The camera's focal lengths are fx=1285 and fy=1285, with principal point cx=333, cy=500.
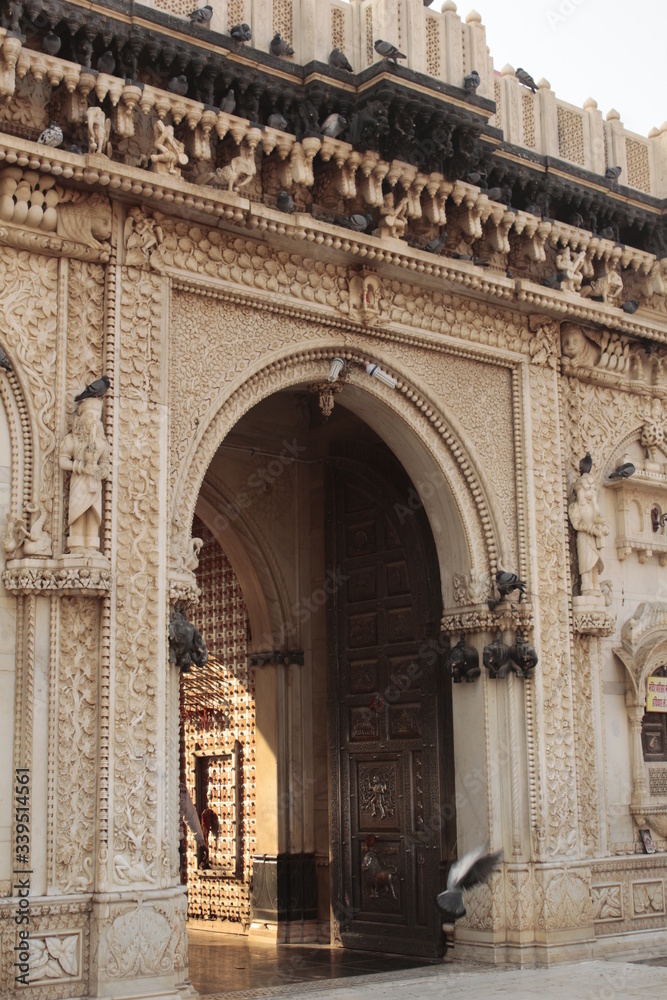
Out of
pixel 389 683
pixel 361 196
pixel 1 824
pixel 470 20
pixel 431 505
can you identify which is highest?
pixel 470 20

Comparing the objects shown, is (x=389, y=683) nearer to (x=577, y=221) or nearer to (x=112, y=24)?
(x=577, y=221)

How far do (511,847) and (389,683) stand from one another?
6.48 feet

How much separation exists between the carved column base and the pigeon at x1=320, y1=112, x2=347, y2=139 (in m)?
5.07

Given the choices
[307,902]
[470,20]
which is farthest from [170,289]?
[307,902]

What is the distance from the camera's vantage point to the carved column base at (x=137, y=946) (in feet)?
23.6

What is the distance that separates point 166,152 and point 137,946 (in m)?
4.79

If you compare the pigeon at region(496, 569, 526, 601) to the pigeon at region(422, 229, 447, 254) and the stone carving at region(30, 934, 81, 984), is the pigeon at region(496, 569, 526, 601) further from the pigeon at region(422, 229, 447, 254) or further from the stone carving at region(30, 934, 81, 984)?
the stone carving at region(30, 934, 81, 984)

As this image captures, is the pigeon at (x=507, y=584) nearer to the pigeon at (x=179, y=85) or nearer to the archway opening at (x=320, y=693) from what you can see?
the archway opening at (x=320, y=693)

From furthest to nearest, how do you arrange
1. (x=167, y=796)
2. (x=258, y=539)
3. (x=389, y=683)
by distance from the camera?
1. (x=258, y=539)
2. (x=389, y=683)
3. (x=167, y=796)

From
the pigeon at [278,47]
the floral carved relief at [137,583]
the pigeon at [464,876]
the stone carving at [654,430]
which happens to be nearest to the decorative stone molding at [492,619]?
the pigeon at [464,876]

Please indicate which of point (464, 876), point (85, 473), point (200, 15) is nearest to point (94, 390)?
point (85, 473)

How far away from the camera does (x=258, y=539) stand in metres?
11.7

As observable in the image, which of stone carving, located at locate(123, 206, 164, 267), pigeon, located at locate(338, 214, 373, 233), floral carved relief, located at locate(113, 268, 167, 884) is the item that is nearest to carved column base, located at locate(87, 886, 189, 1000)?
floral carved relief, located at locate(113, 268, 167, 884)

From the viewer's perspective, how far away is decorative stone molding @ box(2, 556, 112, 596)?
736 centimetres
